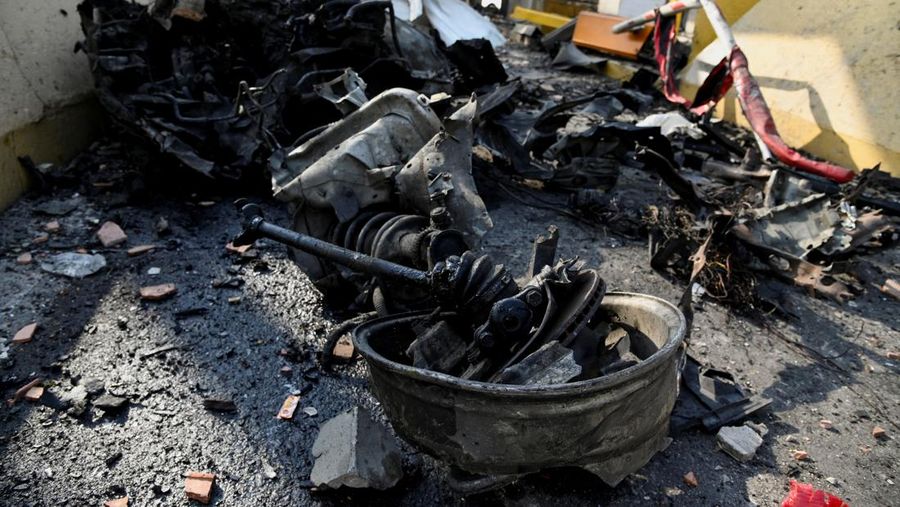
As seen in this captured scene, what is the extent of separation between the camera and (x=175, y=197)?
4.32 m

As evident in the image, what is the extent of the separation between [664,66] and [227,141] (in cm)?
570

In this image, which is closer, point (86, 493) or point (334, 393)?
point (86, 493)

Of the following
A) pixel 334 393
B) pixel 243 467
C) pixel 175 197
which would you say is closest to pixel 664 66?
pixel 175 197

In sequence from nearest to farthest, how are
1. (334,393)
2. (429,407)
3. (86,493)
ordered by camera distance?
(429,407) < (86,493) < (334,393)

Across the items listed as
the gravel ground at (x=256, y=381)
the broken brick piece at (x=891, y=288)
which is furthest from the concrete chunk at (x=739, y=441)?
the broken brick piece at (x=891, y=288)

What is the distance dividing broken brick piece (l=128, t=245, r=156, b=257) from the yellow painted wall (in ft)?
19.5

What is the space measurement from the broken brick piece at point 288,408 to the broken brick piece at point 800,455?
2150 millimetres

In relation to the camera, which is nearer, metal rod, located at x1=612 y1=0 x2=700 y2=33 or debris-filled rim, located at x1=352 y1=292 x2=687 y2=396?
debris-filled rim, located at x1=352 y1=292 x2=687 y2=396

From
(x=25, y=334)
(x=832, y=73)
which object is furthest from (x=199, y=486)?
(x=832, y=73)

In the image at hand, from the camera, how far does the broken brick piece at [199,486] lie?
2.07 m

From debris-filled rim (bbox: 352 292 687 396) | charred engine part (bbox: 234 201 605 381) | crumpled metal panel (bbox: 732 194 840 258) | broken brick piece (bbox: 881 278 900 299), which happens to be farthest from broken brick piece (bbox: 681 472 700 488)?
Result: broken brick piece (bbox: 881 278 900 299)

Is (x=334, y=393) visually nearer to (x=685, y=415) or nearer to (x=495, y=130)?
(x=685, y=415)

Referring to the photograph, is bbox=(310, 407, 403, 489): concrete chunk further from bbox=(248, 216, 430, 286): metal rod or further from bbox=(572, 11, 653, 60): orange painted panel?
bbox=(572, 11, 653, 60): orange painted panel

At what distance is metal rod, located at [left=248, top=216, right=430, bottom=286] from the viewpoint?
2.22 m
